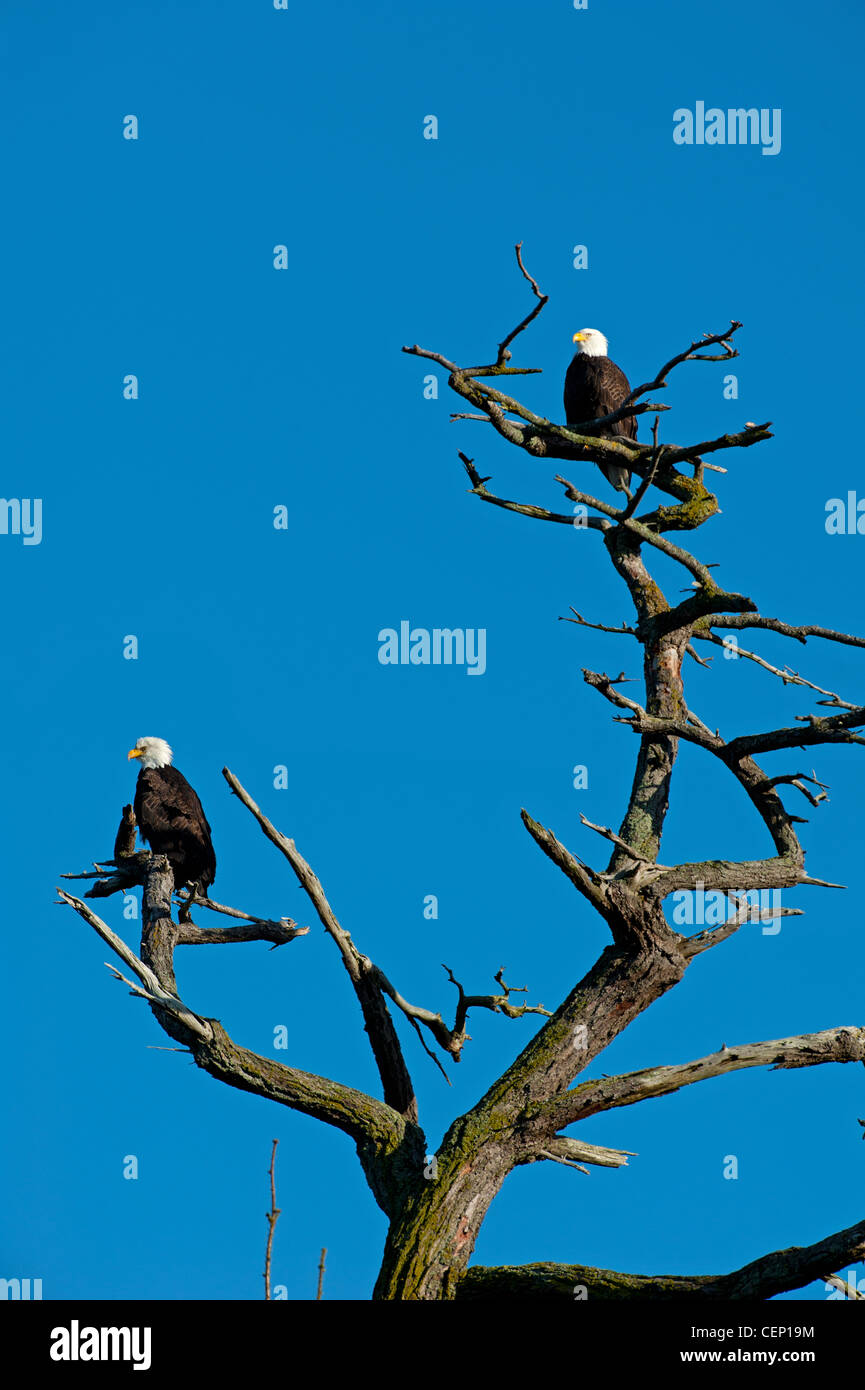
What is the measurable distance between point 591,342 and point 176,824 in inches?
222

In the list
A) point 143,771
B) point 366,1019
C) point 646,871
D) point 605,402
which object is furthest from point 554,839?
point 605,402

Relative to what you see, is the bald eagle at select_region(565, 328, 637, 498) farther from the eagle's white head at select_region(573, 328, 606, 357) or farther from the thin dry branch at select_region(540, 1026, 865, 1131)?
the thin dry branch at select_region(540, 1026, 865, 1131)

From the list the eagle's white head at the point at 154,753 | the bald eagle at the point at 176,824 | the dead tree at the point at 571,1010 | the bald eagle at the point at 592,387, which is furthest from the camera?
the bald eagle at the point at 592,387

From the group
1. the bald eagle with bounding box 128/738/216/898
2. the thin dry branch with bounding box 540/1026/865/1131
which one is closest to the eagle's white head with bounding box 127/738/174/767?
the bald eagle with bounding box 128/738/216/898

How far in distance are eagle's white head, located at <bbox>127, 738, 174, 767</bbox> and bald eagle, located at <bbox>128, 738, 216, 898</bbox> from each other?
1.32ft

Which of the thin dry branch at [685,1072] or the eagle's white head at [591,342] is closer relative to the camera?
the thin dry branch at [685,1072]

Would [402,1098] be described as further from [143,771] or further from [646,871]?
[143,771]

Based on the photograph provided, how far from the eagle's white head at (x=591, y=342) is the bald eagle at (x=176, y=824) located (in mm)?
5020

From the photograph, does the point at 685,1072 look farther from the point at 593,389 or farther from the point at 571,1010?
the point at 593,389

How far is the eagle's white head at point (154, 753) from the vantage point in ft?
34.8

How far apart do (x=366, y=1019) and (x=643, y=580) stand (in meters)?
3.11

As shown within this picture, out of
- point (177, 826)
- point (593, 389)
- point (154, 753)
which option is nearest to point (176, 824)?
point (177, 826)

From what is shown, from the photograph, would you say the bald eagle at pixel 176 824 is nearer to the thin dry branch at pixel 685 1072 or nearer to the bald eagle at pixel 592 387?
the thin dry branch at pixel 685 1072

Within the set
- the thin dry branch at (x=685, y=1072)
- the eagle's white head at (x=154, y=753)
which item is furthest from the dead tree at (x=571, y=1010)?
the eagle's white head at (x=154, y=753)
